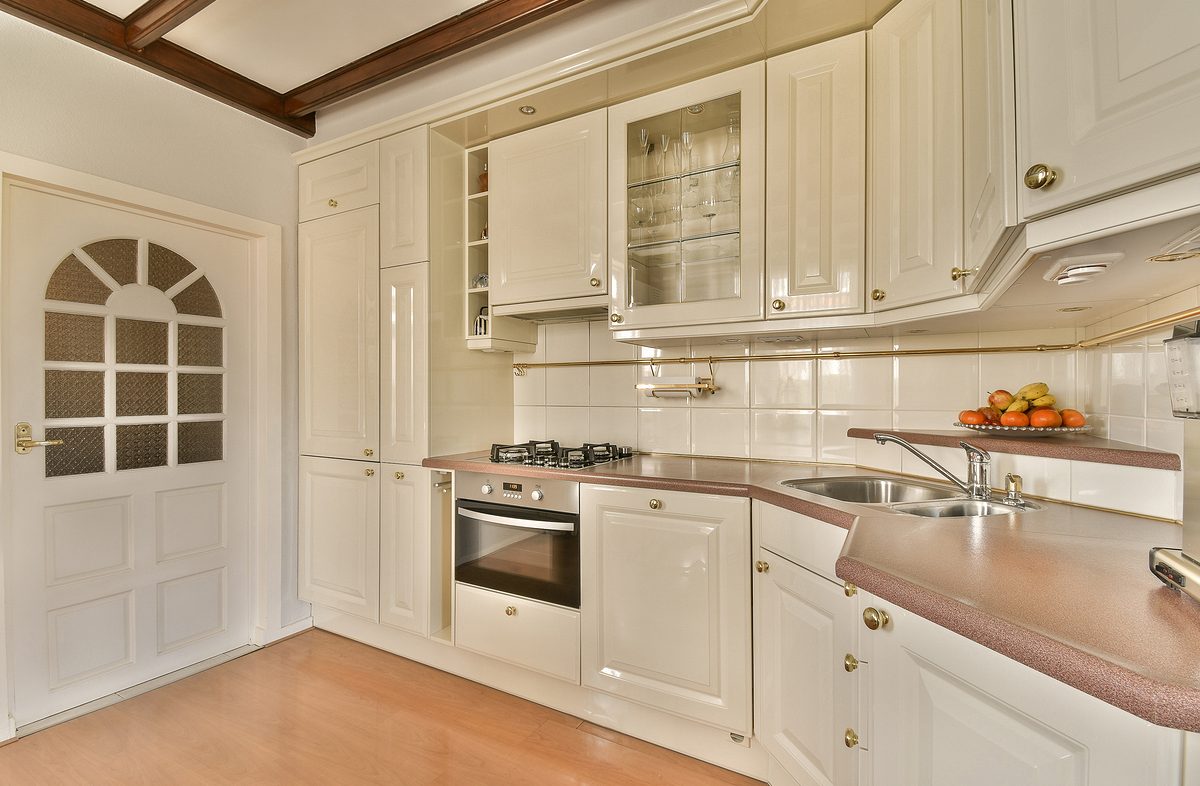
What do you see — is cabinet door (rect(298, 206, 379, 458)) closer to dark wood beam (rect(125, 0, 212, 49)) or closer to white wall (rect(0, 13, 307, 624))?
white wall (rect(0, 13, 307, 624))

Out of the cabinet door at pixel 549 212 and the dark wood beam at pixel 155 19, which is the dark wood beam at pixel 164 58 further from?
the cabinet door at pixel 549 212

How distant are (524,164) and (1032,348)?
199 cm

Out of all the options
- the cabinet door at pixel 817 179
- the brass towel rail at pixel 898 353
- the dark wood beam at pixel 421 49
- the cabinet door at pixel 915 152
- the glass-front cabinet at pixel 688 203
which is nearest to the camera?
the brass towel rail at pixel 898 353

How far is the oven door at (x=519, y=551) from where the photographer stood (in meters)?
2.01

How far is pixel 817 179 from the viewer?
177 cm

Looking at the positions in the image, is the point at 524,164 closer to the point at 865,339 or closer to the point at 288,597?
the point at 865,339

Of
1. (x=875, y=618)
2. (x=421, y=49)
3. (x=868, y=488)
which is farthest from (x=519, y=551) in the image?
(x=421, y=49)

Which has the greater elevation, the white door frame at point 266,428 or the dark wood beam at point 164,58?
the dark wood beam at point 164,58

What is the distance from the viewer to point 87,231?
2.17 m

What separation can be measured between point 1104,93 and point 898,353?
1.31 meters

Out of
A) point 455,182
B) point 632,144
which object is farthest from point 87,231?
point 632,144

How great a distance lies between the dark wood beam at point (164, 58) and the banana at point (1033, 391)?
3.36m

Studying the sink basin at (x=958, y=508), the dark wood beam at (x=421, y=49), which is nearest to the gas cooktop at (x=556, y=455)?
the sink basin at (x=958, y=508)

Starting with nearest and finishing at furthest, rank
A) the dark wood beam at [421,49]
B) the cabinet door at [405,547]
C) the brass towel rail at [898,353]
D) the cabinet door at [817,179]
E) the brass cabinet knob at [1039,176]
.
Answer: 1. the brass cabinet knob at [1039,176]
2. the brass towel rail at [898,353]
3. the cabinet door at [817,179]
4. the dark wood beam at [421,49]
5. the cabinet door at [405,547]
